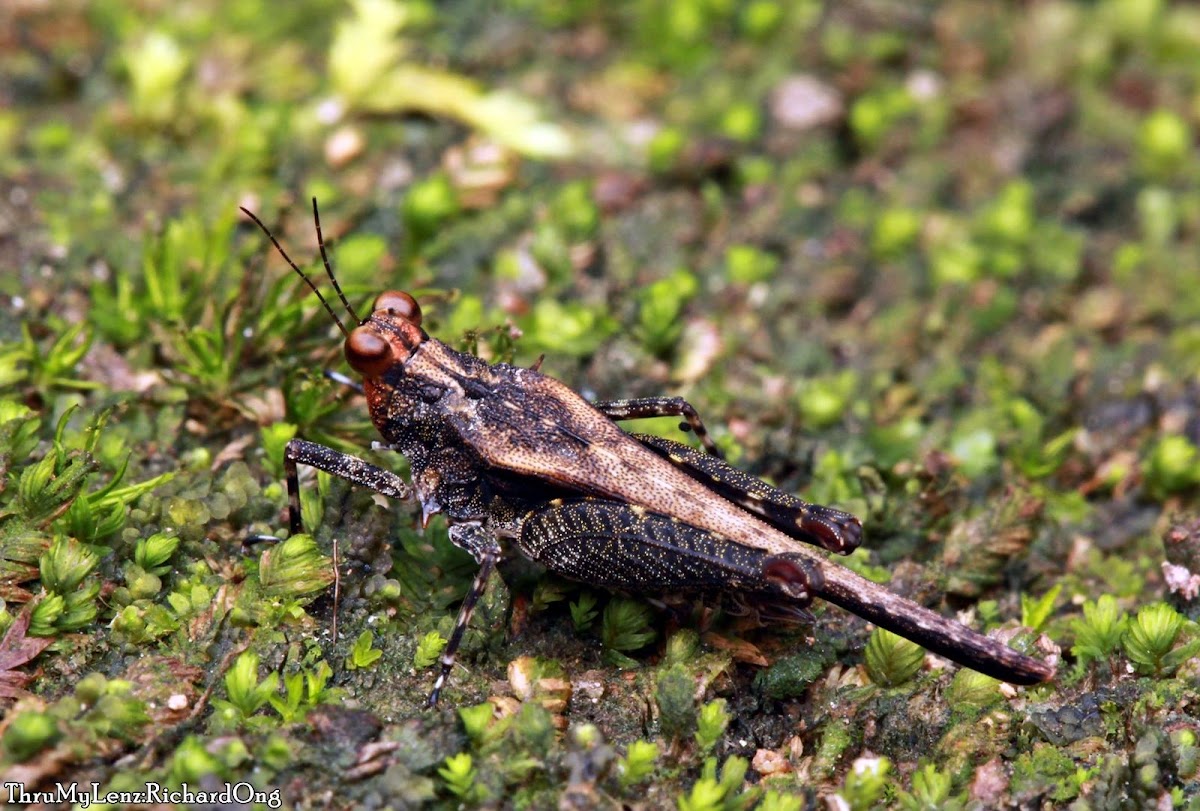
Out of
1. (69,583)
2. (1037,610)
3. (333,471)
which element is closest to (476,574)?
(333,471)

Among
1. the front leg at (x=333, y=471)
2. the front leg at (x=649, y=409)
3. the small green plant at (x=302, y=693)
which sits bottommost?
the small green plant at (x=302, y=693)

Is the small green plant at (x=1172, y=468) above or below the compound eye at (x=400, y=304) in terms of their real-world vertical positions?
below

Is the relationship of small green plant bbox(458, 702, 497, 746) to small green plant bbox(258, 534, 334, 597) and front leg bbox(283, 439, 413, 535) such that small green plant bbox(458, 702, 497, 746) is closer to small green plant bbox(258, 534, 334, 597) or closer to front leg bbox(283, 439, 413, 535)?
small green plant bbox(258, 534, 334, 597)

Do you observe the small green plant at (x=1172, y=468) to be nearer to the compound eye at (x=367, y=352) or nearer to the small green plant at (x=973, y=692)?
the small green plant at (x=973, y=692)

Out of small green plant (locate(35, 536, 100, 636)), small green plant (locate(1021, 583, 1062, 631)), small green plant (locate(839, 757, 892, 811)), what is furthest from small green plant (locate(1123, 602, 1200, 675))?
small green plant (locate(35, 536, 100, 636))

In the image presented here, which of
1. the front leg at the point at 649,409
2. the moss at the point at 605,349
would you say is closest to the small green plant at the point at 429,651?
the moss at the point at 605,349
